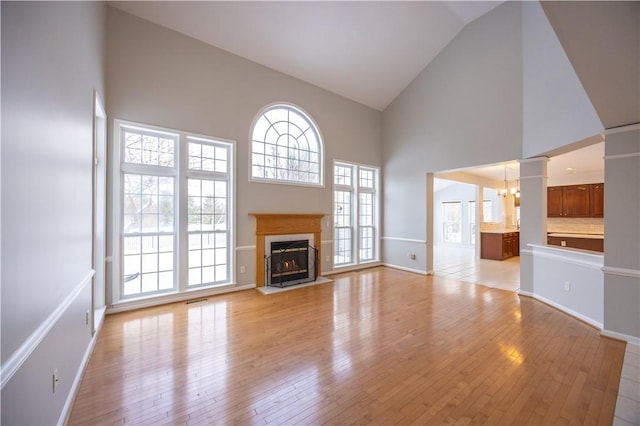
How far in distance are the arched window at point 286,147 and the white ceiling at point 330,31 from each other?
2.92 ft

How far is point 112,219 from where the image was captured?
3.61 m

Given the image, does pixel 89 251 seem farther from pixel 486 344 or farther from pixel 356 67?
pixel 356 67

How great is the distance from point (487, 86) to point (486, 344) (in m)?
4.56

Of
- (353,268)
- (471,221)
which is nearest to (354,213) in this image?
(353,268)

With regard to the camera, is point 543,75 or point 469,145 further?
point 469,145

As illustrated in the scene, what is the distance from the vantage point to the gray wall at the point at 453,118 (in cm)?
458

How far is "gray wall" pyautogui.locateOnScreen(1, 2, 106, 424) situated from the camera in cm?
115

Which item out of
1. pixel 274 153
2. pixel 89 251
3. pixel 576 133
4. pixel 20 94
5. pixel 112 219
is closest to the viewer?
pixel 20 94

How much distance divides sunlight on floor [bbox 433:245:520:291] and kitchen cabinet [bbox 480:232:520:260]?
0.79 ft

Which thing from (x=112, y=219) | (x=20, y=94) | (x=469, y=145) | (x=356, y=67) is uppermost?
(x=356, y=67)

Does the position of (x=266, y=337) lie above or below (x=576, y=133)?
below

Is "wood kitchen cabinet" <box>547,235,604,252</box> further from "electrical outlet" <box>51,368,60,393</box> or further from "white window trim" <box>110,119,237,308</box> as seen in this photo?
"electrical outlet" <box>51,368,60,393</box>

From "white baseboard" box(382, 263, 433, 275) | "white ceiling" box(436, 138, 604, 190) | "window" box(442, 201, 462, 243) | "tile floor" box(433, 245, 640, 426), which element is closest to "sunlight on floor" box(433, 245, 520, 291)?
"tile floor" box(433, 245, 640, 426)

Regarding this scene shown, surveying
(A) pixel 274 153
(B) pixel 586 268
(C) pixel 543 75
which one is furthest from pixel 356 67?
(B) pixel 586 268
